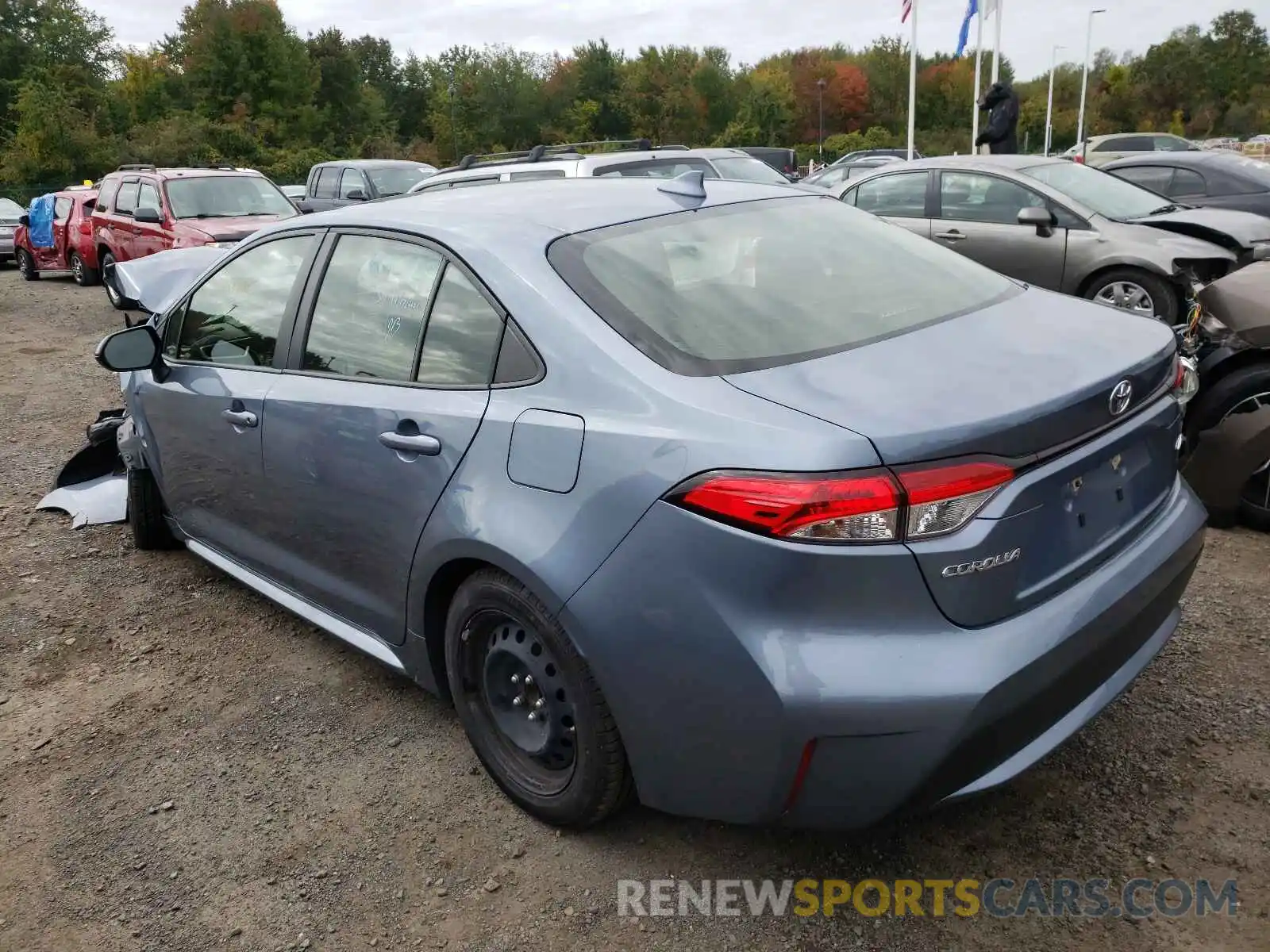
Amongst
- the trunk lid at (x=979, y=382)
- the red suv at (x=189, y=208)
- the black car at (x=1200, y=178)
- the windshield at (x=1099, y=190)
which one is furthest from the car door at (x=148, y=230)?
the trunk lid at (x=979, y=382)

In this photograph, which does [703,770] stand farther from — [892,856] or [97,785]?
[97,785]

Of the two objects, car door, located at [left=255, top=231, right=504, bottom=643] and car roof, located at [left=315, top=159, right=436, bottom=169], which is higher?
car roof, located at [left=315, top=159, right=436, bottom=169]

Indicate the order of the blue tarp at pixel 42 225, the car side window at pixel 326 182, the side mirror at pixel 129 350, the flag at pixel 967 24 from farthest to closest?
the flag at pixel 967 24 → the blue tarp at pixel 42 225 → the car side window at pixel 326 182 → the side mirror at pixel 129 350

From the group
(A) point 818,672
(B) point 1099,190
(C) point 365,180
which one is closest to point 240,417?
(A) point 818,672

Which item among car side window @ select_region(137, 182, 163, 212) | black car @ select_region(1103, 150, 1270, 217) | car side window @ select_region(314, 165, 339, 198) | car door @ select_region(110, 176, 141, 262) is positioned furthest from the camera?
car side window @ select_region(314, 165, 339, 198)

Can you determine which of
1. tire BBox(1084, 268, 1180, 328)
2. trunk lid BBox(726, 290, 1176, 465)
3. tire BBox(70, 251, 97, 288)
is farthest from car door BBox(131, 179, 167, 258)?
trunk lid BBox(726, 290, 1176, 465)

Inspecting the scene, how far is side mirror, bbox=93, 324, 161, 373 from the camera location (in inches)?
152

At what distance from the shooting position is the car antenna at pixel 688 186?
10.2 feet

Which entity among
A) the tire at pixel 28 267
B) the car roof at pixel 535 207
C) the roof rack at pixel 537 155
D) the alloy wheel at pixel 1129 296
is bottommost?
the tire at pixel 28 267

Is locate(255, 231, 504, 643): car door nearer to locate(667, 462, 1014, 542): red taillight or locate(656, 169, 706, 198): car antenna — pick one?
locate(656, 169, 706, 198): car antenna

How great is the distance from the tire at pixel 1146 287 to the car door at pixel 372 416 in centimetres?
609

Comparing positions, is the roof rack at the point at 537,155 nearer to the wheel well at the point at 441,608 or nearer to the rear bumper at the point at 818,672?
the wheel well at the point at 441,608

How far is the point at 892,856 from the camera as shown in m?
2.58

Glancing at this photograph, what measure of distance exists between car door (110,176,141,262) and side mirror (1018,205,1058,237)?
10436 mm
